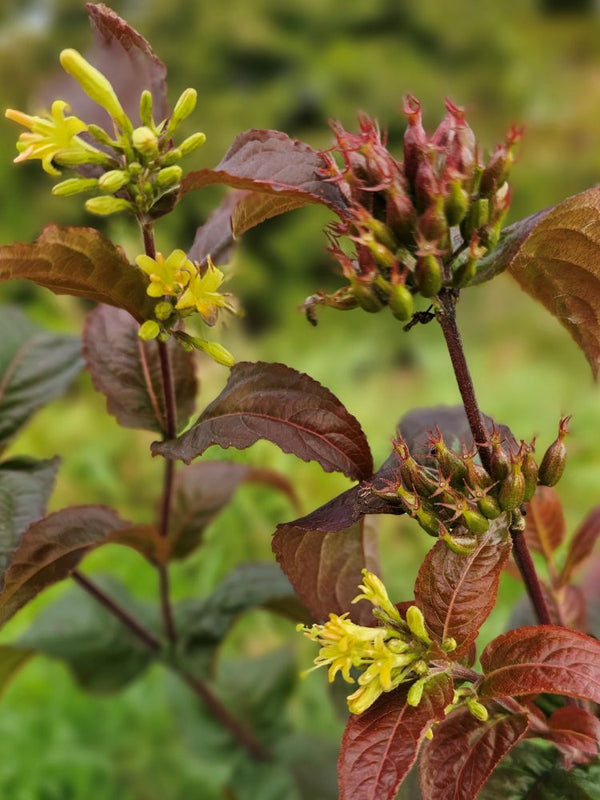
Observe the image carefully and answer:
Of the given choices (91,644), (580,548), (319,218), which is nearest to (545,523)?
(580,548)

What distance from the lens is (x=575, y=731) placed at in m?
0.40

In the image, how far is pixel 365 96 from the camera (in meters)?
2.40

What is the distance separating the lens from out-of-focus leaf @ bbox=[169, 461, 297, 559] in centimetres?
59

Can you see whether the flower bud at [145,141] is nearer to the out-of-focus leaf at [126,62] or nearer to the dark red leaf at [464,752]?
the out-of-focus leaf at [126,62]

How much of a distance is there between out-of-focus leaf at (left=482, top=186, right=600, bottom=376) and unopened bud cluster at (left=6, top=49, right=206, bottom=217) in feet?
0.47

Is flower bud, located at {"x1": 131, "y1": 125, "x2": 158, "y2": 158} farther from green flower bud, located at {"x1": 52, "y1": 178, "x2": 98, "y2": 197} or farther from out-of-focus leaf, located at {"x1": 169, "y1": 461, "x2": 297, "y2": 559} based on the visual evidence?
out-of-focus leaf, located at {"x1": 169, "y1": 461, "x2": 297, "y2": 559}

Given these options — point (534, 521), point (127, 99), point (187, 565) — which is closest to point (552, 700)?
point (534, 521)

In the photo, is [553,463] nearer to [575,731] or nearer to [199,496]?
[575,731]

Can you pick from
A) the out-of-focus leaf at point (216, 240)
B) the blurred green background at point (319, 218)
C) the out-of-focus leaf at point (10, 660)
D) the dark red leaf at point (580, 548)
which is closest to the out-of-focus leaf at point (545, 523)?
the dark red leaf at point (580, 548)

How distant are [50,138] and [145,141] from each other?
41 millimetres

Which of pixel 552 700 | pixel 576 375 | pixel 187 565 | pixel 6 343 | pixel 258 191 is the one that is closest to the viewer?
pixel 258 191

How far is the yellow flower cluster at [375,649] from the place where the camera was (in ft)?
1.13

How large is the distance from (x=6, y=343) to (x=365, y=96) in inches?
79.8

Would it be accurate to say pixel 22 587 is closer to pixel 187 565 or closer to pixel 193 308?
pixel 193 308
